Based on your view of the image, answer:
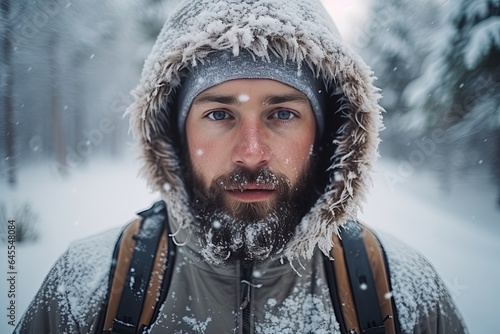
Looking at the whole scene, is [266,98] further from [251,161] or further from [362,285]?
[362,285]

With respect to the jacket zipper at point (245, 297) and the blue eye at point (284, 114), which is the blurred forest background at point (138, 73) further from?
the jacket zipper at point (245, 297)

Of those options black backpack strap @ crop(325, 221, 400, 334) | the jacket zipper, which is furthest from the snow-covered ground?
the jacket zipper

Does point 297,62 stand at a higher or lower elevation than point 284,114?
higher

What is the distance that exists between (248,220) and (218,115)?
53cm

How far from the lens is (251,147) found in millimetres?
1355

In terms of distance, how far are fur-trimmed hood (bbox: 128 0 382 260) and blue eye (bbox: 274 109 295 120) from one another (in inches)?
9.1

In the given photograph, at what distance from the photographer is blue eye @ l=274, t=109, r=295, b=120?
1.45 meters

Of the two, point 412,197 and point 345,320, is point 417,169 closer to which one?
point 412,197

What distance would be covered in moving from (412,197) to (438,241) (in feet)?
4.23

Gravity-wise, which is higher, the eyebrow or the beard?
the eyebrow

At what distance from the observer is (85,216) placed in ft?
17.3

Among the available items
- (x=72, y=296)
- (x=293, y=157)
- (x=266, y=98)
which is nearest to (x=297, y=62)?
(x=266, y=98)

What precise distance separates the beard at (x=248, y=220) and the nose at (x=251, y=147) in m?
0.04

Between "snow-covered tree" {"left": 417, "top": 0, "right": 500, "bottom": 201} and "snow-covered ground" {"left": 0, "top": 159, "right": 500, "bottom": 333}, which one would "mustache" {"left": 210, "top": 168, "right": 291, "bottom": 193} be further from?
"snow-covered tree" {"left": 417, "top": 0, "right": 500, "bottom": 201}
